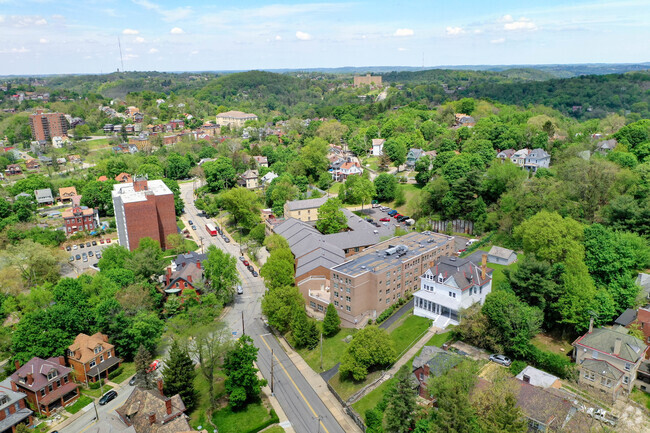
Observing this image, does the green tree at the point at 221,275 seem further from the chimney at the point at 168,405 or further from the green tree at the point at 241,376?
the chimney at the point at 168,405

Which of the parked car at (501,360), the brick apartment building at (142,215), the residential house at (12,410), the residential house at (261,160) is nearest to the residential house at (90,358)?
the residential house at (12,410)

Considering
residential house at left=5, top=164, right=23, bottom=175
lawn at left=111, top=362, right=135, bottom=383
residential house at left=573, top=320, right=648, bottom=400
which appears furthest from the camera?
residential house at left=5, top=164, right=23, bottom=175

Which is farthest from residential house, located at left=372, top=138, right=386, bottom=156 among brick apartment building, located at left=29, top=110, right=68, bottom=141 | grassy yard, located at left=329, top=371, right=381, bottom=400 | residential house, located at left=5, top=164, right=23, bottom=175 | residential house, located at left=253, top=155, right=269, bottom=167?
brick apartment building, located at left=29, top=110, right=68, bottom=141

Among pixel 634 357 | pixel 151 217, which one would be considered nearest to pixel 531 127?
pixel 634 357

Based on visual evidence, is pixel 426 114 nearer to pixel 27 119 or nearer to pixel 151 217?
pixel 151 217

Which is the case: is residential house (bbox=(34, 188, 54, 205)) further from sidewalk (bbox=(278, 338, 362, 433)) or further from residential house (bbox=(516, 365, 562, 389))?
residential house (bbox=(516, 365, 562, 389))

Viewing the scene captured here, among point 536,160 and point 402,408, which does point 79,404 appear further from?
point 536,160
